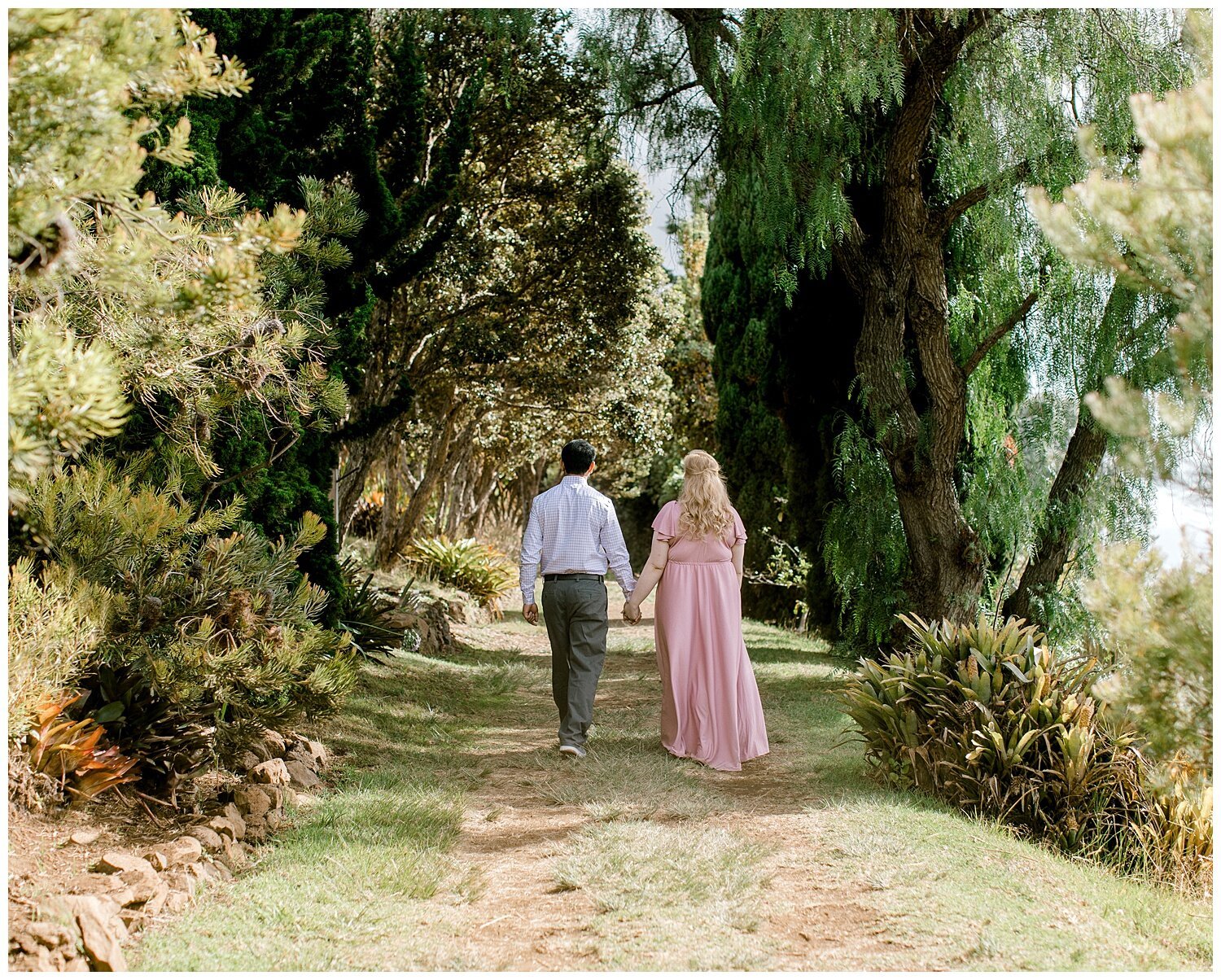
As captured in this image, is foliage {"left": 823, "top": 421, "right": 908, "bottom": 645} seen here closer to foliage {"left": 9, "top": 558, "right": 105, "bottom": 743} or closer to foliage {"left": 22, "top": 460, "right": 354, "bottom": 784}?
foliage {"left": 22, "top": 460, "right": 354, "bottom": 784}

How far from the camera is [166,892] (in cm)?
361

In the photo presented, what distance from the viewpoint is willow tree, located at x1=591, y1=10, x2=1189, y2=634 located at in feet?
22.8

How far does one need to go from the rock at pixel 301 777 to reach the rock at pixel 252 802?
588 mm

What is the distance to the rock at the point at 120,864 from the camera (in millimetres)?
3639

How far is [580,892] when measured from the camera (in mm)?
3959

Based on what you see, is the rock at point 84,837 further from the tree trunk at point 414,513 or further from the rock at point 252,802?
the tree trunk at point 414,513

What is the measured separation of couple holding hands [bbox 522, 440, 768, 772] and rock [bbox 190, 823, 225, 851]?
2468mm

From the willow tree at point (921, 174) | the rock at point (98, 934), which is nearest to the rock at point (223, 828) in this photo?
the rock at point (98, 934)

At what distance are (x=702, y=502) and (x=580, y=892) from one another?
278cm

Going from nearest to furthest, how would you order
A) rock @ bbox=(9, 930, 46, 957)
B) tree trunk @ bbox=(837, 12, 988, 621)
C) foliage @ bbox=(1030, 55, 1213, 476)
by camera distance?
foliage @ bbox=(1030, 55, 1213, 476), rock @ bbox=(9, 930, 46, 957), tree trunk @ bbox=(837, 12, 988, 621)

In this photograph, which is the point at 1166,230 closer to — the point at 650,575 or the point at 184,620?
the point at 650,575

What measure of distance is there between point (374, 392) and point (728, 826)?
9053 mm

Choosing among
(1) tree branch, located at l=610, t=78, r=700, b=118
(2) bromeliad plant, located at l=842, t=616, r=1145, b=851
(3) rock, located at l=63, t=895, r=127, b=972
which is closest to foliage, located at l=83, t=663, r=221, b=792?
(3) rock, located at l=63, t=895, r=127, b=972

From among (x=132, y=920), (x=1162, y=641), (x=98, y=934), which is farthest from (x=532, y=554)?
(x=1162, y=641)
